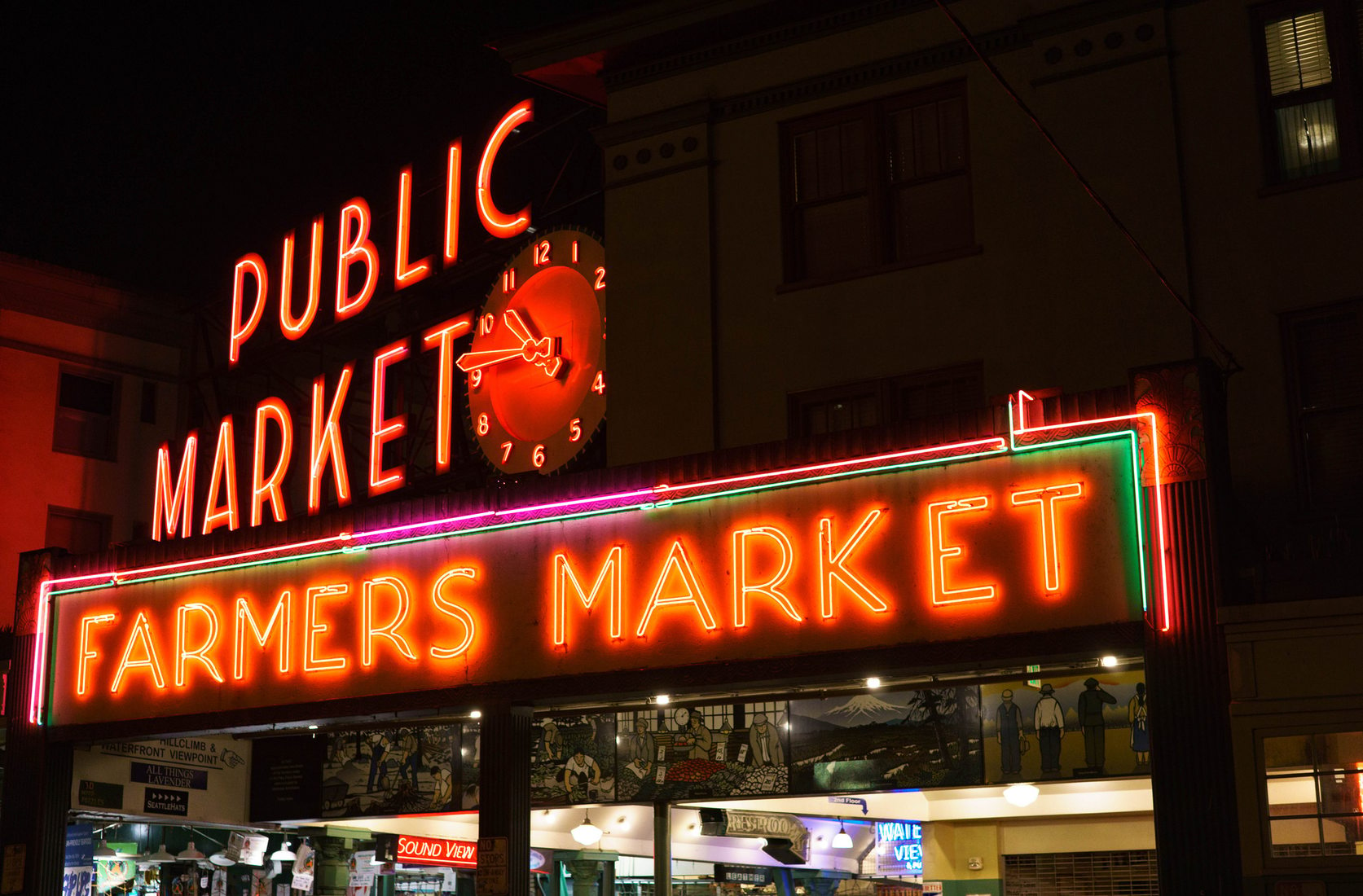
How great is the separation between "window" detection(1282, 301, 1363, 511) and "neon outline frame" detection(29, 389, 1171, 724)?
125 inches

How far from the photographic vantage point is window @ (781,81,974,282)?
58.2ft

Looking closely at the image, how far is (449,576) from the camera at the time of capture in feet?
53.7

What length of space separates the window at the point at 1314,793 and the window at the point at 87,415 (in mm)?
27836

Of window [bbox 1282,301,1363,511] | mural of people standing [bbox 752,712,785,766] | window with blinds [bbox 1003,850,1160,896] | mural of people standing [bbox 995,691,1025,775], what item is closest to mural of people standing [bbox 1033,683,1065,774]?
mural of people standing [bbox 995,691,1025,775]

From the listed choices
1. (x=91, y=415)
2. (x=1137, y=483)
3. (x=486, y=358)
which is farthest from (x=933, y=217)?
(x=91, y=415)

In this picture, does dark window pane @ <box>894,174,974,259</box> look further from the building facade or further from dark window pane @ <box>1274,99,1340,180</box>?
dark window pane @ <box>1274,99,1340,180</box>

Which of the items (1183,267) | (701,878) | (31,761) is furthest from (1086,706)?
(31,761)

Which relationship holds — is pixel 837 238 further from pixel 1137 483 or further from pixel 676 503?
pixel 1137 483

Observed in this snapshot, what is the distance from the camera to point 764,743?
19656 mm

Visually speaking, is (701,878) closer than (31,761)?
No

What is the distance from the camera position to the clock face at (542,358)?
68.0 feet

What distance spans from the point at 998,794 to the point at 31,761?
46.9 feet

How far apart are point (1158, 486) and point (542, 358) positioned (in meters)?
10.4

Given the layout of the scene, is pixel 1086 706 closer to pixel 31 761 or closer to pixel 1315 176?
pixel 1315 176
